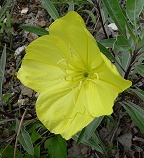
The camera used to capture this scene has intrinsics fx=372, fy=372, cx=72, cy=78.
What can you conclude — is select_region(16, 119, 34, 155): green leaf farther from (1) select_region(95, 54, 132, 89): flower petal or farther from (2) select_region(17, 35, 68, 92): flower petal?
(1) select_region(95, 54, 132, 89): flower petal

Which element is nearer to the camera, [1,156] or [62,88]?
[62,88]

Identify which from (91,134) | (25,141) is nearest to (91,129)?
(91,134)

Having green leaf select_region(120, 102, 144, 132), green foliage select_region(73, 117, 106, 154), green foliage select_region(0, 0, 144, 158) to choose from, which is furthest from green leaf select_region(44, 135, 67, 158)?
green leaf select_region(120, 102, 144, 132)

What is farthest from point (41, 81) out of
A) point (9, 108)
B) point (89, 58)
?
point (9, 108)

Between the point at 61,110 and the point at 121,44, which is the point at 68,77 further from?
the point at 121,44

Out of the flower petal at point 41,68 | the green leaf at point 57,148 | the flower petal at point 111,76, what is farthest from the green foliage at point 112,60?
the flower petal at point 41,68

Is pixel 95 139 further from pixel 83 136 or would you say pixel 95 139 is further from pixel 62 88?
pixel 62 88
